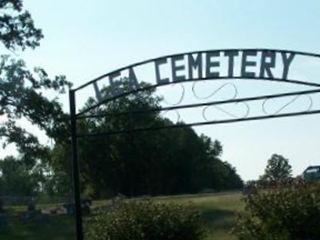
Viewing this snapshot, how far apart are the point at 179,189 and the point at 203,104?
2887 inches

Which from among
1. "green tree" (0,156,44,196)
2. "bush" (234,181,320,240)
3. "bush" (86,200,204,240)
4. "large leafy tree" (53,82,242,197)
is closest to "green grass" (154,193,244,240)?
"bush" (234,181,320,240)

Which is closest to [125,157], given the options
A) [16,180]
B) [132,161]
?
[132,161]

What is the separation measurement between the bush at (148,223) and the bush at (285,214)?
3.64 ft

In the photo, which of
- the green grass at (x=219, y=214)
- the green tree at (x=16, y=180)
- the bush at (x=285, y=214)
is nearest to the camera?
the bush at (x=285, y=214)

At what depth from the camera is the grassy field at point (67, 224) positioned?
26.2 m

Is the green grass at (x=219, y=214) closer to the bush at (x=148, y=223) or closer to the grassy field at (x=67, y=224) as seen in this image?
the grassy field at (x=67, y=224)

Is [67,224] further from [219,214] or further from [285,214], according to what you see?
[285,214]

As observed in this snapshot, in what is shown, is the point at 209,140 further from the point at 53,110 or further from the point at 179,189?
the point at 53,110

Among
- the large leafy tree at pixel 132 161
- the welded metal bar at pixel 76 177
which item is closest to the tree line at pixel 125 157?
the large leafy tree at pixel 132 161

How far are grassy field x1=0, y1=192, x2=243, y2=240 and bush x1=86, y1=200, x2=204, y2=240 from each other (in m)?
9.19

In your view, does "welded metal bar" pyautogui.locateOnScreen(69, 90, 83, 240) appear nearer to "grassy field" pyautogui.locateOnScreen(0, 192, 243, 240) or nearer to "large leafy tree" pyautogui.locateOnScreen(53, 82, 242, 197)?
"grassy field" pyautogui.locateOnScreen(0, 192, 243, 240)

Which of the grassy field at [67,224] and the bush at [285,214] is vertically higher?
the grassy field at [67,224]

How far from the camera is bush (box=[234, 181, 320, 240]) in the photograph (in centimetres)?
1473

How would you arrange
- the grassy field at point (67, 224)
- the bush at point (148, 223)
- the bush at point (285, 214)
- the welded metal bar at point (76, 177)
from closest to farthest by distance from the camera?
1. the bush at point (148, 223)
2. the welded metal bar at point (76, 177)
3. the bush at point (285, 214)
4. the grassy field at point (67, 224)
